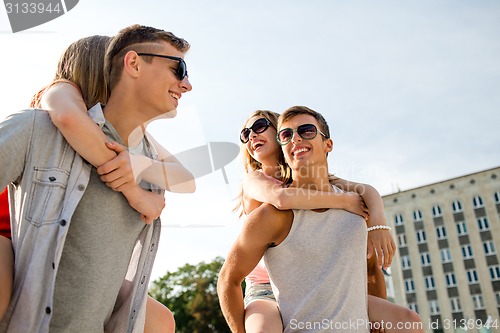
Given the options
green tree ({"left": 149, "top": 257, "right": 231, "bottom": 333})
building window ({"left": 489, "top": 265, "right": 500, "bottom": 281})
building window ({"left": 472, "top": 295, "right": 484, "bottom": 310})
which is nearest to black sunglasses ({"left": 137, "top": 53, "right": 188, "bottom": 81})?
green tree ({"left": 149, "top": 257, "right": 231, "bottom": 333})

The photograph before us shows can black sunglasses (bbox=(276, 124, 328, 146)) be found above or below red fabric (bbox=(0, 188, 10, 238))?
above

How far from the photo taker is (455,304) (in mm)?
49188

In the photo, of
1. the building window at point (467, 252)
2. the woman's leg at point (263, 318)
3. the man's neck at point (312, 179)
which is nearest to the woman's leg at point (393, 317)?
the woman's leg at point (263, 318)

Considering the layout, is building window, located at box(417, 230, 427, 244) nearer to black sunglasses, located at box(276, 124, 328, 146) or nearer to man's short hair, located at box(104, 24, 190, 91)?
black sunglasses, located at box(276, 124, 328, 146)

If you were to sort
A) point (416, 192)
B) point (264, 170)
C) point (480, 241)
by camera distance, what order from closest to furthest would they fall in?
point (264, 170) < point (480, 241) < point (416, 192)

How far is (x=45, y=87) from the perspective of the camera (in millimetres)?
2742

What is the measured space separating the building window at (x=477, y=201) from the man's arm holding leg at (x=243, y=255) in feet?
179

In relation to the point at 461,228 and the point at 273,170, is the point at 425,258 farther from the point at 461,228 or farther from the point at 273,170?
the point at 273,170

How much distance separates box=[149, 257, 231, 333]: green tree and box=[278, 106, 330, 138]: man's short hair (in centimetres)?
4220

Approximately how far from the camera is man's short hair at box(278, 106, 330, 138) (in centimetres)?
354

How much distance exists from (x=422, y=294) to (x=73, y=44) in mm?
55145

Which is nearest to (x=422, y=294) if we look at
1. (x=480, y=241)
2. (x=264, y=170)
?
(x=480, y=241)

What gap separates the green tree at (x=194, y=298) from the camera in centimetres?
4381

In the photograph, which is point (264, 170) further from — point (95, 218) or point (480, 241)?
point (480, 241)
